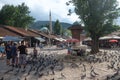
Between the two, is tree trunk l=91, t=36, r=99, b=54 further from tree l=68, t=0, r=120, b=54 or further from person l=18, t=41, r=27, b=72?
person l=18, t=41, r=27, b=72

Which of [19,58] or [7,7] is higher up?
[7,7]

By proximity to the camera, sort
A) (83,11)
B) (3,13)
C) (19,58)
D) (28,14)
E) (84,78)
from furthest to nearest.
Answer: (28,14) < (3,13) < (83,11) < (19,58) < (84,78)

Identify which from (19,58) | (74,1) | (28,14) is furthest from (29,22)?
(19,58)

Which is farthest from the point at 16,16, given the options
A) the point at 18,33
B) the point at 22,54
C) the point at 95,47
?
the point at 22,54

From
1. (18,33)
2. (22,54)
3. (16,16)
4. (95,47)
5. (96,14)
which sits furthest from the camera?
(16,16)

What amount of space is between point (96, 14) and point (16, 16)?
55828 millimetres

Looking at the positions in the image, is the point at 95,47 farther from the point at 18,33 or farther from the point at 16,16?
the point at 16,16

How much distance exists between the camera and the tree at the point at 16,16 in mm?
90062

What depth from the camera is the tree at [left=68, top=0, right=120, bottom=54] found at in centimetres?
4012

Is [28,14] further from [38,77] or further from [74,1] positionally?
[38,77]

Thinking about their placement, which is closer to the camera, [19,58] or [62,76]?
[62,76]

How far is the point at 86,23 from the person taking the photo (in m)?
41.1

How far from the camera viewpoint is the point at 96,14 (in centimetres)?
3997

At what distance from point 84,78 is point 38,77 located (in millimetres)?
2801
